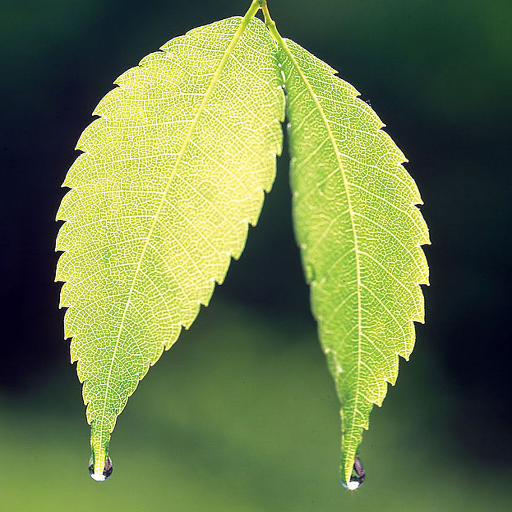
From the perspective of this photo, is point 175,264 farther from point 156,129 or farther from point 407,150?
point 407,150

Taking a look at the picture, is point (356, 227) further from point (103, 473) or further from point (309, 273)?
point (103, 473)

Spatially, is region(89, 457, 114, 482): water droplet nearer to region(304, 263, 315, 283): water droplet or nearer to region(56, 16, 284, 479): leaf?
region(56, 16, 284, 479): leaf

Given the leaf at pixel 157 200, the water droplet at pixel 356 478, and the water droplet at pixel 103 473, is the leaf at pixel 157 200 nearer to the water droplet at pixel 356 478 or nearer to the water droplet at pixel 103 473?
the water droplet at pixel 103 473

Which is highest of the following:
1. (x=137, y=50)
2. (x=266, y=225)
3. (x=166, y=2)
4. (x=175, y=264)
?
(x=175, y=264)

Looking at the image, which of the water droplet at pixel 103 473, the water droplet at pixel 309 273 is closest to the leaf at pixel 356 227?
the water droplet at pixel 309 273

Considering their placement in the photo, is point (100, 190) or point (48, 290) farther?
point (48, 290)

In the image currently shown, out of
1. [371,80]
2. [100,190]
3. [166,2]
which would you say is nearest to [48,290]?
[166,2]

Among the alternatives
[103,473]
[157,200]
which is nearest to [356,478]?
[103,473]

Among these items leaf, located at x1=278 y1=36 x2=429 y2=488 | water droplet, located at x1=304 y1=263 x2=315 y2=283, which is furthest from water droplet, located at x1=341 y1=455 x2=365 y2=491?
water droplet, located at x1=304 y1=263 x2=315 y2=283
